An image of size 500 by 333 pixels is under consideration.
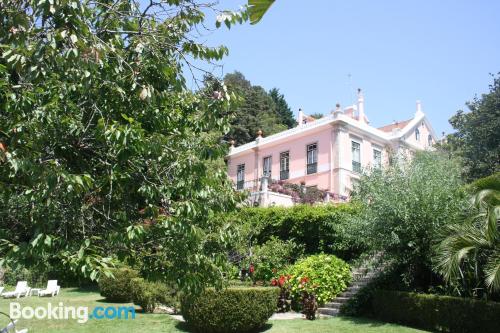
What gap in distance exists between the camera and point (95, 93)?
536 cm

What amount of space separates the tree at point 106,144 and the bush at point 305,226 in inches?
475

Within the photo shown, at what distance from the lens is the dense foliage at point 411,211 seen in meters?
13.6

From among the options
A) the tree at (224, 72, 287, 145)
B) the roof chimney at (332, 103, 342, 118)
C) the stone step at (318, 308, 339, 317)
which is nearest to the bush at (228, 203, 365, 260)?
the stone step at (318, 308, 339, 317)

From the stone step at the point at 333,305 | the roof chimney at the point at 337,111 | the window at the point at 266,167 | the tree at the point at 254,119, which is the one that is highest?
the tree at the point at 254,119

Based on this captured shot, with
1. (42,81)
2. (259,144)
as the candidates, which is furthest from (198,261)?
(259,144)

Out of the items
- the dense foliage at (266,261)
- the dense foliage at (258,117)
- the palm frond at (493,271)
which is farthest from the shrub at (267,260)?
the dense foliage at (258,117)

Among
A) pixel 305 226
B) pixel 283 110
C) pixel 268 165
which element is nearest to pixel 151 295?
pixel 305 226

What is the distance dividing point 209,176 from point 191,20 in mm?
1987

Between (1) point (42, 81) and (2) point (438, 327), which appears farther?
(2) point (438, 327)

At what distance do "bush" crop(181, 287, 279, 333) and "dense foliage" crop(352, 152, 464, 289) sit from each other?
4057mm

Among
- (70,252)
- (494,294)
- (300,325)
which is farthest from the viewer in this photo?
(300,325)

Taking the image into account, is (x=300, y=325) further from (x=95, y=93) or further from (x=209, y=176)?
(x=95, y=93)

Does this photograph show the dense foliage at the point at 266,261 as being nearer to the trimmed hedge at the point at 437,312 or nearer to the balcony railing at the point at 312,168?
the trimmed hedge at the point at 437,312

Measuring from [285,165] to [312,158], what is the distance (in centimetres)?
268
